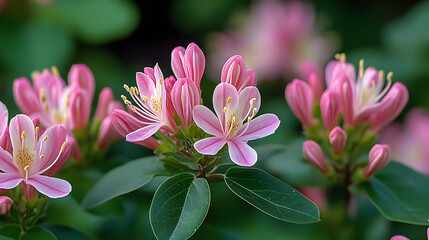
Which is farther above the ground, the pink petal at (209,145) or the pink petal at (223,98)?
the pink petal at (223,98)

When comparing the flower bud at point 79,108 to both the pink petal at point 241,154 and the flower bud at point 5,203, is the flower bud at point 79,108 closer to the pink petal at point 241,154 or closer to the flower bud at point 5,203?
the flower bud at point 5,203

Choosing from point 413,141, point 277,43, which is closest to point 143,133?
point 413,141

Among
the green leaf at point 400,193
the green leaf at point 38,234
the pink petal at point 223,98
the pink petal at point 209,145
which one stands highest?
the pink petal at point 223,98

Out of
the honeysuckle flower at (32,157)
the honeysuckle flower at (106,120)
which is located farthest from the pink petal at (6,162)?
the honeysuckle flower at (106,120)

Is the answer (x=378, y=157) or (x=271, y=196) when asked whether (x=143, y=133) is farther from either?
(x=378, y=157)

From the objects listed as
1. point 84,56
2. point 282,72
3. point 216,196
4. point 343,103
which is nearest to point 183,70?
point 343,103

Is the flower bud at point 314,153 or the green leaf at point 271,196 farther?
the flower bud at point 314,153
